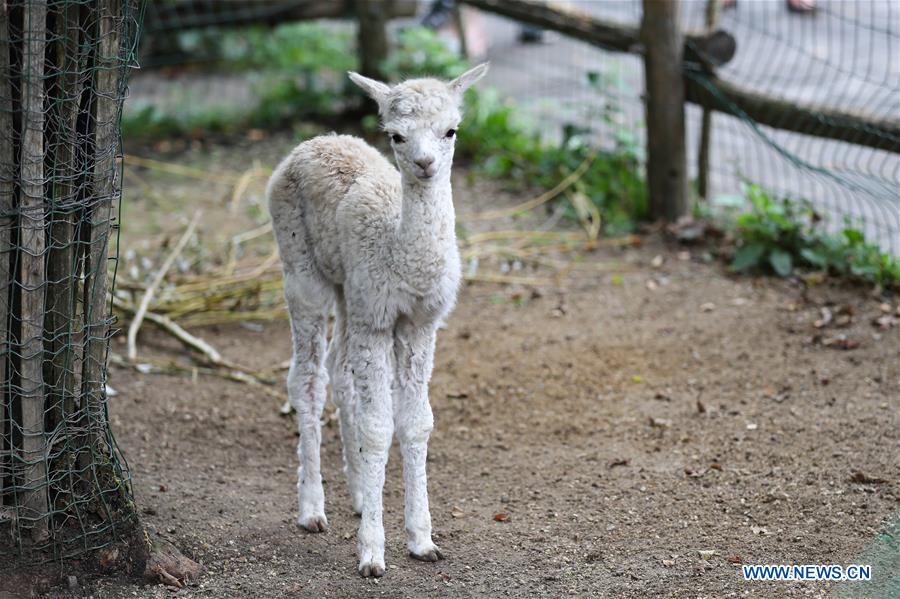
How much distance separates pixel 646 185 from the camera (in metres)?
9.06

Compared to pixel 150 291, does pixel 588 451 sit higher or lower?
lower

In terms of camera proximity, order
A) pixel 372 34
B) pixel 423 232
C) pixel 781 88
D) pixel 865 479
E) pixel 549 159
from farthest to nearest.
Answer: pixel 372 34
pixel 549 159
pixel 781 88
pixel 865 479
pixel 423 232

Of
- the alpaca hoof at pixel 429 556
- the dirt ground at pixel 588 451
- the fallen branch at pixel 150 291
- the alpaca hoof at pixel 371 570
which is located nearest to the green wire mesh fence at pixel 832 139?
the dirt ground at pixel 588 451

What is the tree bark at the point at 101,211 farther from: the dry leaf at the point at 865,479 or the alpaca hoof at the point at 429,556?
the dry leaf at the point at 865,479

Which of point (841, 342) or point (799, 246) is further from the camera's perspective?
point (799, 246)

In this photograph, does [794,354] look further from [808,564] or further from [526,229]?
[526,229]

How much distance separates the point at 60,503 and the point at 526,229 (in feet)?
17.9

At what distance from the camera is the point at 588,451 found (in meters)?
5.74

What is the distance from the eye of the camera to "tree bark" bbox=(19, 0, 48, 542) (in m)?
3.82

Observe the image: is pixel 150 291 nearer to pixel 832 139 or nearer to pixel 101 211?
pixel 101 211

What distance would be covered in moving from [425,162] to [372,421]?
1.19 metres

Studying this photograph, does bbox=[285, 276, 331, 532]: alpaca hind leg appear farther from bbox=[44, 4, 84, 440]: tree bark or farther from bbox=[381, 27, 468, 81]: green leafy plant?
bbox=[381, 27, 468, 81]: green leafy plant

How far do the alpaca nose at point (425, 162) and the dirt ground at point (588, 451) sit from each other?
5.81 feet

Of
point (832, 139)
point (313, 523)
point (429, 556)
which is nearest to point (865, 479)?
point (429, 556)
